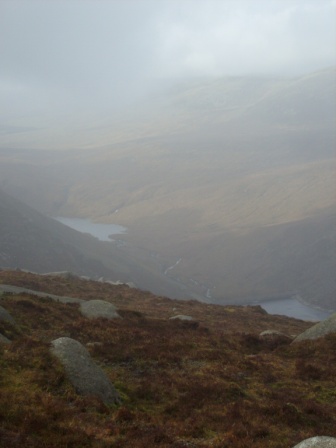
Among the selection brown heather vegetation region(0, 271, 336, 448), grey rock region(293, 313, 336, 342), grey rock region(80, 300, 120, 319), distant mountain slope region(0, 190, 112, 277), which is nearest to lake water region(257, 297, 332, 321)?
distant mountain slope region(0, 190, 112, 277)

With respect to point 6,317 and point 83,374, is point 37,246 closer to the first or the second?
→ point 6,317

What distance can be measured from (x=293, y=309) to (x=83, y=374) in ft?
497

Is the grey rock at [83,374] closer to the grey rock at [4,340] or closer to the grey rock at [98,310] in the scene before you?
the grey rock at [4,340]

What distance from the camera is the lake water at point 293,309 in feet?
495

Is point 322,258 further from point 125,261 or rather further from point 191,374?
point 191,374

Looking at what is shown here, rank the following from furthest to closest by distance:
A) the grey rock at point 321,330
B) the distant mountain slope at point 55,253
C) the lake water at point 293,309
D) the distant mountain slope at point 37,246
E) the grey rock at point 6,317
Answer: the lake water at point 293,309, the distant mountain slope at point 55,253, the distant mountain slope at point 37,246, the grey rock at point 321,330, the grey rock at point 6,317

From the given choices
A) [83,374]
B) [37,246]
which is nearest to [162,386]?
[83,374]

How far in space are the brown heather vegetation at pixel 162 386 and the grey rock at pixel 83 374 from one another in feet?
1.17

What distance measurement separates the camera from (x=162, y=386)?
65.6 ft

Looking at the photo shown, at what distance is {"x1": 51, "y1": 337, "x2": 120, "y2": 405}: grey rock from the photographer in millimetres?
17062

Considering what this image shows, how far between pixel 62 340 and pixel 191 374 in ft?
21.7

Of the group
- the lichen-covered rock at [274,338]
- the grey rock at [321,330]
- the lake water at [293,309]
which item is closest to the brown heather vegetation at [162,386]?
the lichen-covered rock at [274,338]

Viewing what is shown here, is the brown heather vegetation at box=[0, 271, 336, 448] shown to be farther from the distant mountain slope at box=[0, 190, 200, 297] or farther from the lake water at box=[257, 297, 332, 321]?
the lake water at box=[257, 297, 332, 321]

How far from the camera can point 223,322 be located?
4191 centimetres
